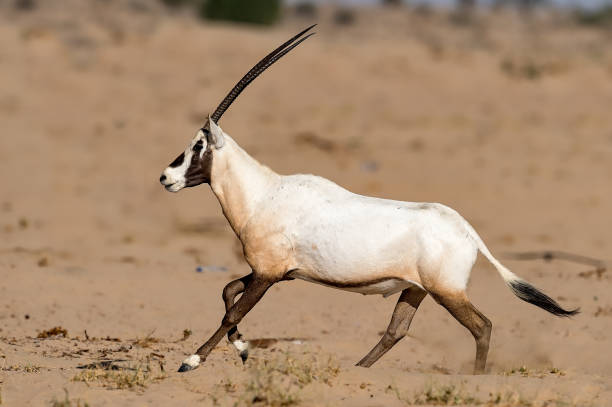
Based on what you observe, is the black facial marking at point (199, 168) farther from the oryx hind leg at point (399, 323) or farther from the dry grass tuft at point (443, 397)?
the dry grass tuft at point (443, 397)

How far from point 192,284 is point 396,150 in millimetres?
9572

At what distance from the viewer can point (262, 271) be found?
6875mm

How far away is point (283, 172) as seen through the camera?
18750 millimetres

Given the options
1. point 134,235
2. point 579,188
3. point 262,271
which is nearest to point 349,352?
point 262,271

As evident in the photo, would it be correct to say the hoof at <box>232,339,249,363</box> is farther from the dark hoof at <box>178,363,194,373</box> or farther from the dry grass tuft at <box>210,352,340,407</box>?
the dark hoof at <box>178,363,194,373</box>

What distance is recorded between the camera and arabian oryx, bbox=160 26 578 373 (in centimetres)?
674

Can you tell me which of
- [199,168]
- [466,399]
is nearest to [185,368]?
[199,168]

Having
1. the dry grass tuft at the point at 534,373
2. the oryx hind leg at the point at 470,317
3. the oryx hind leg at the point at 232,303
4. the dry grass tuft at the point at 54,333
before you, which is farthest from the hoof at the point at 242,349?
the dry grass tuft at the point at 54,333

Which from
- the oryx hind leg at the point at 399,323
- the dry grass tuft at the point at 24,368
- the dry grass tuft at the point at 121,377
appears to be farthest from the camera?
the oryx hind leg at the point at 399,323

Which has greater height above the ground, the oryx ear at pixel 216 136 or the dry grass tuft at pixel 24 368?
the oryx ear at pixel 216 136

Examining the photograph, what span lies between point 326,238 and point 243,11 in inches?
986

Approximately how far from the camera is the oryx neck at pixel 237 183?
7129 millimetres

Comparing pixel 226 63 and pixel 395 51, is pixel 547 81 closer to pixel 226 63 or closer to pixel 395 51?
pixel 395 51

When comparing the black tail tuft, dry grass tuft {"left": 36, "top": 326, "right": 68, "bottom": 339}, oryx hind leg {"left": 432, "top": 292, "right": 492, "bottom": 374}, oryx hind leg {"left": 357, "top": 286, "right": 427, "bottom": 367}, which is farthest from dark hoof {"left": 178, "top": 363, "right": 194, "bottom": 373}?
dry grass tuft {"left": 36, "top": 326, "right": 68, "bottom": 339}
